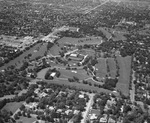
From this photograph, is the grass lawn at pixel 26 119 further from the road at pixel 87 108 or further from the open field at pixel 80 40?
the open field at pixel 80 40

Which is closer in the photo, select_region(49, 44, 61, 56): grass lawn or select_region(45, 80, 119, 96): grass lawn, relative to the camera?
select_region(45, 80, 119, 96): grass lawn

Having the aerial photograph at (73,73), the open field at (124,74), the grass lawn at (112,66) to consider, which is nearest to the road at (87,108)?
the aerial photograph at (73,73)

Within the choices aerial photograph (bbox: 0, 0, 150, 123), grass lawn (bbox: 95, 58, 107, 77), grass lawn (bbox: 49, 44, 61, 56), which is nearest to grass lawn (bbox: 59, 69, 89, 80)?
aerial photograph (bbox: 0, 0, 150, 123)

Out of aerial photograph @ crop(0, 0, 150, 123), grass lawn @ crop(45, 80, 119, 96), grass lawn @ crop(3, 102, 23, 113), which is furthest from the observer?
grass lawn @ crop(45, 80, 119, 96)

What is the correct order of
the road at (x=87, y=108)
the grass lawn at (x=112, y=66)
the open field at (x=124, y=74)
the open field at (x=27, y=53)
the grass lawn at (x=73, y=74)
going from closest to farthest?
the road at (x=87, y=108)
the open field at (x=124, y=74)
the grass lawn at (x=73, y=74)
the grass lawn at (x=112, y=66)
the open field at (x=27, y=53)

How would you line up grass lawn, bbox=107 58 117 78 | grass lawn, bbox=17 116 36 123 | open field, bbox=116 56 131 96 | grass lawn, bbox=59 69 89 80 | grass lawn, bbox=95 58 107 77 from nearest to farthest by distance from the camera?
grass lawn, bbox=17 116 36 123 < open field, bbox=116 56 131 96 < grass lawn, bbox=59 69 89 80 < grass lawn, bbox=95 58 107 77 < grass lawn, bbox=107 58 117 78

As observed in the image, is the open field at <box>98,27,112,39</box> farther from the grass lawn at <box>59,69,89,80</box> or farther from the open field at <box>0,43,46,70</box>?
the grass lawn at <box>59,69,89,80</box>

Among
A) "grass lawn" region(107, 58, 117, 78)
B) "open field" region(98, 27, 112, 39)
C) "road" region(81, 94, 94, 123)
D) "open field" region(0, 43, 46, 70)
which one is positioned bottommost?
"road" region(81, 94, 94, 123)

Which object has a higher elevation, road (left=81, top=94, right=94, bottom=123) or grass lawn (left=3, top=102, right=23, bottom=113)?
grass lawn (left=3, top=102, right=23, bottom=113)

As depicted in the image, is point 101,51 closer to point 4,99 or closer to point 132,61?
point 132,61
